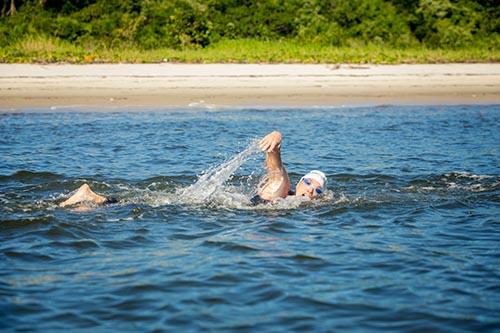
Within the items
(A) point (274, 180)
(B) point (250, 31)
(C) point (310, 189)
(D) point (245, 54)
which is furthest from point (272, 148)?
(B) point (250, 31)

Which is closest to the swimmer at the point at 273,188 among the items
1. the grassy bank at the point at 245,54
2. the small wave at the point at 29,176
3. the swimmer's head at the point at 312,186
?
the swimmer's head at the point at 312,186

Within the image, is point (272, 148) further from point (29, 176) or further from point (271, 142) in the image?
point (29, 176)

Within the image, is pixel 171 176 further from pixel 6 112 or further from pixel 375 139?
pixel 6 112

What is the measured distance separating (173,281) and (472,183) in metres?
5.43

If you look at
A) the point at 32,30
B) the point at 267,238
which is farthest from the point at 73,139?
the point at 32,30

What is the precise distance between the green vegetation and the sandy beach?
1291mm

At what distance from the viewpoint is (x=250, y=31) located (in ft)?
88.2

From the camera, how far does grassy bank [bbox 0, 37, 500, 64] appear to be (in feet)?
72.1

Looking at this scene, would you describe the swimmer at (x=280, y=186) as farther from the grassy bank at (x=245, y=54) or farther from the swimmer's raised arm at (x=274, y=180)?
the grassy bank at (x=245, y=54)

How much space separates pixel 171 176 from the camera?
11242 mm

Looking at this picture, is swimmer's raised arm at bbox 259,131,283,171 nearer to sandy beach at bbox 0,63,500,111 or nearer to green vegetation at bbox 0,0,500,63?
sandy beach at bbox 0,63,500,111

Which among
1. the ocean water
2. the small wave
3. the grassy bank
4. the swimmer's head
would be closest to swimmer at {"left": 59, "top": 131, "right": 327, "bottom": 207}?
the swimmer's head

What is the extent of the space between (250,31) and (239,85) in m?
7.43

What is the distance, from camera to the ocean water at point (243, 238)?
5984mm
